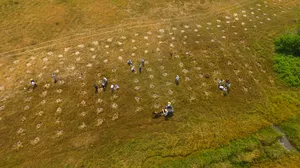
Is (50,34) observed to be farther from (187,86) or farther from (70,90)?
(187,86)

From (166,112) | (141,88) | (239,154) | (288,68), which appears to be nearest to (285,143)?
(239,154)

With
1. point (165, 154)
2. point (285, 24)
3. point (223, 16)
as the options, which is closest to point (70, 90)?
point (165, 154)

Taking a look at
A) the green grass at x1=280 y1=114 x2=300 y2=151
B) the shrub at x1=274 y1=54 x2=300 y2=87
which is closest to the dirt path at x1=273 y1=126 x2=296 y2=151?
the green grass at x1=280 y1=114 x2=300 y2=151

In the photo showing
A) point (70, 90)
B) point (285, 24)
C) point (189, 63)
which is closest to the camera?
point (70, 90)

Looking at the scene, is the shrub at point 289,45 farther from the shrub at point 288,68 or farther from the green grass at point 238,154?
the green grass at point 238,154

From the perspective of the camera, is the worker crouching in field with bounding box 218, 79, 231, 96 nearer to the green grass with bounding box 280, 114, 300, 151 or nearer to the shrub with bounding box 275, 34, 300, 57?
the green grass with bounding box 280, 114, 300, 151

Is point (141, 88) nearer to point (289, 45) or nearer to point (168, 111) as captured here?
point (168, 111)

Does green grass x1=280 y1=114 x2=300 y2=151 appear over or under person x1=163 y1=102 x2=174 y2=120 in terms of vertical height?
under
